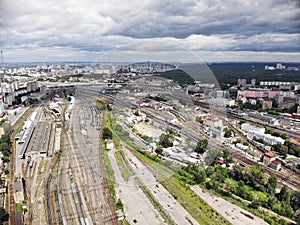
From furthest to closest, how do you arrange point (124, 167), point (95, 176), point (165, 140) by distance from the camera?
point (95, 176)
point (165, 140)
point (124, 167)

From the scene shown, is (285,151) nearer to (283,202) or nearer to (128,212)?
(283,202)

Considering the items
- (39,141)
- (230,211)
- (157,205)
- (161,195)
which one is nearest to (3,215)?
(157,205)

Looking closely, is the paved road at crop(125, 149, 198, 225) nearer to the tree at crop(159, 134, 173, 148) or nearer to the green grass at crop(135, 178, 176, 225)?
the green grass at crop(135, 178, 176, 225)

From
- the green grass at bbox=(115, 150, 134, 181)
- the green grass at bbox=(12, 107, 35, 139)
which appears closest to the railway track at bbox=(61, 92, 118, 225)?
the green grass at bbox=(115, 150, 134, 181)

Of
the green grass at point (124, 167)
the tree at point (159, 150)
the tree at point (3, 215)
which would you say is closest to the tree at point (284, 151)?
the tree at point (159, 150)

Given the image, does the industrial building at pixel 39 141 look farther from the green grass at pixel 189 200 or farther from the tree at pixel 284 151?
the tree at pixel 284 151

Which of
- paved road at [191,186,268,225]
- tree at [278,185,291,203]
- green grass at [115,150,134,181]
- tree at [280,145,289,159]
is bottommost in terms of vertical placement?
paved road at [191,186,268,225]

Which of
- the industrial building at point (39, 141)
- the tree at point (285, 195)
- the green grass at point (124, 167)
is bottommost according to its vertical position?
the tree at point (285, 195)

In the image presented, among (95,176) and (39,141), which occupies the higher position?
(39,141)

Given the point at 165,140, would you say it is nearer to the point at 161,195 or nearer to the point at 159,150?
the point at 159,150

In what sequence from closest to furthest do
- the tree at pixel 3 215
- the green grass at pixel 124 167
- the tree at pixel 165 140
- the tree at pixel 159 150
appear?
the green grass at pixel 124 167
the tree at pixel 165 140
the tree at pixel 159 150
the tree at pixel 3 215

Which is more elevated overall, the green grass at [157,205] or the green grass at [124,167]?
the green grass at [124,167]

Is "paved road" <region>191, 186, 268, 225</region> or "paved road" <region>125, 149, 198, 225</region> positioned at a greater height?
"paved road" <region>125, 149, 198, 225</region>
